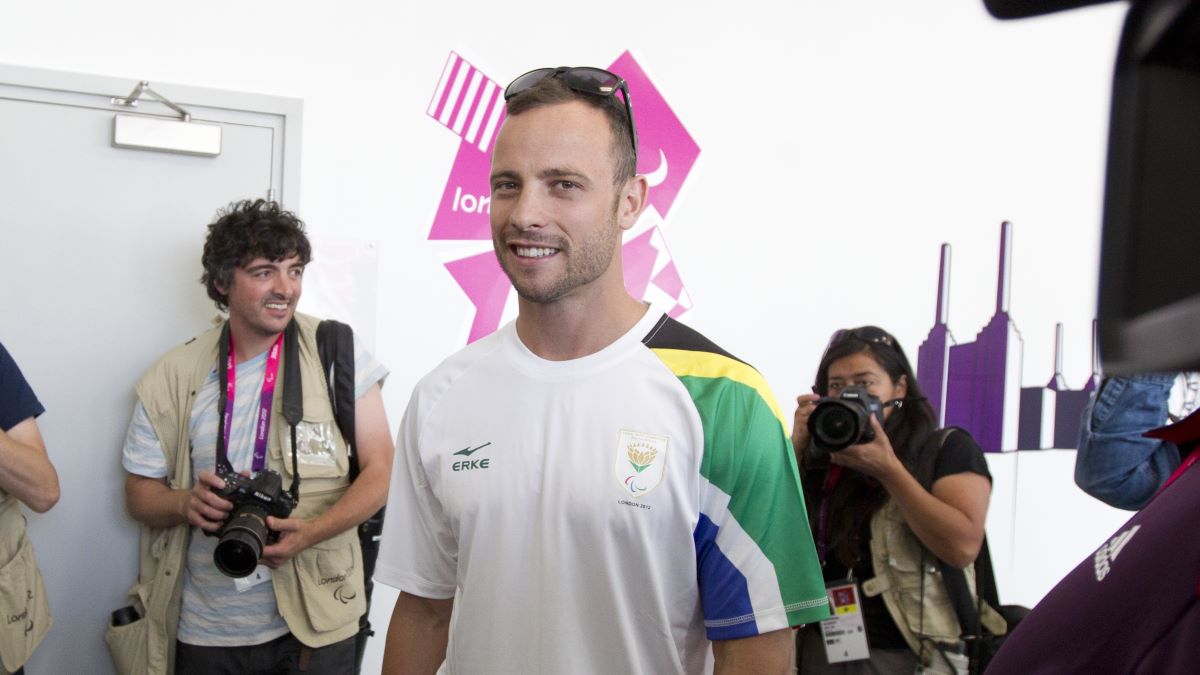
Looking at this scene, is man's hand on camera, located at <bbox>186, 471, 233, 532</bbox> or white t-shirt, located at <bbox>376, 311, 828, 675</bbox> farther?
man's hand on camera, located at <bbox>186, 471, 233, 532</bbox>

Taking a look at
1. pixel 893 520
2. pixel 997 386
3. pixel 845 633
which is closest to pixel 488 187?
pixel 893 520

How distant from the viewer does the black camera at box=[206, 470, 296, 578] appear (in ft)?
6.07

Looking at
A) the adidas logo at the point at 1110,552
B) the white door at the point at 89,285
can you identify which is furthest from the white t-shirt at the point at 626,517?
the white door at the point at 89,285

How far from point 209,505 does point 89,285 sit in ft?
2.49

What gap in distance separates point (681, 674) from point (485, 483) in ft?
1.14

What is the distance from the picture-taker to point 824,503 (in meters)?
2.09

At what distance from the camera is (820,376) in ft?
7.38

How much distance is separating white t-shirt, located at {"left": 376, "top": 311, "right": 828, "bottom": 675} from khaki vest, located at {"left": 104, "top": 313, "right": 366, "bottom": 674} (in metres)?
0.90

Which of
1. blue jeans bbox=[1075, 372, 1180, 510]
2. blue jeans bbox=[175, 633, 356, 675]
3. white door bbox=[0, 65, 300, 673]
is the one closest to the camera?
blue jeans bbox=[1075, 372, 1180, 510]

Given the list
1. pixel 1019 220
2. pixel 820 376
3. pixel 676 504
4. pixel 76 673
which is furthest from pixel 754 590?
pixel 1019 220

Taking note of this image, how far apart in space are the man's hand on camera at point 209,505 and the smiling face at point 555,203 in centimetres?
101

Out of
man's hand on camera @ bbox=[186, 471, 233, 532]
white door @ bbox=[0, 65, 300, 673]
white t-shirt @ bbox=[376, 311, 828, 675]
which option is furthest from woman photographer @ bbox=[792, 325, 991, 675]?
white door @ bbox=[0, 65, 300, 673]

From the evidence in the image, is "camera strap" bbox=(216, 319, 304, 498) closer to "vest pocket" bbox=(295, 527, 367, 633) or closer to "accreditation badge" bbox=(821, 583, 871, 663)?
"vest pocket" bbox=(295, 527, 367, 633)

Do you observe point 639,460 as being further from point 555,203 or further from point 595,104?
point 595,104
